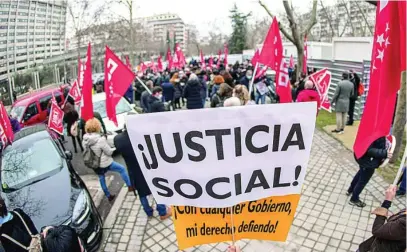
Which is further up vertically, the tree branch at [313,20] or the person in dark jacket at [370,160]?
the tree branch at [313,20]

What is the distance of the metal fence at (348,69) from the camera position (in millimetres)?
10664

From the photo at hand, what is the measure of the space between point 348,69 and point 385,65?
39.3ft

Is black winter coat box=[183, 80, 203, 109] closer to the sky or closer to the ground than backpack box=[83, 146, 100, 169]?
closer to the sky

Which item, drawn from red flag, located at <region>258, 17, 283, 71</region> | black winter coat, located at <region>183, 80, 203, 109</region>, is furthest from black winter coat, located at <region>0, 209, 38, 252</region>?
black winter coat, located at <region>183, 80, 203, 109</region>

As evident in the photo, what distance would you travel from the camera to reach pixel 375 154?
4590mm

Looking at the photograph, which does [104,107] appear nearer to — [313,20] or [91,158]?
[91,158]

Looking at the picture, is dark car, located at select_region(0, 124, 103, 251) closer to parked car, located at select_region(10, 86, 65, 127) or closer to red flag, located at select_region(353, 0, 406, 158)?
red flag, located at select_region(353, 0, 406, 158)

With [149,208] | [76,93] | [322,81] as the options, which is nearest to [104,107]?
[76,93]

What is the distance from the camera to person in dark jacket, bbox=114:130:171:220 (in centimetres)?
474

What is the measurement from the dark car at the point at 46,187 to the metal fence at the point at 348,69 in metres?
8.45

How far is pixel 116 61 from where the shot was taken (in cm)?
666

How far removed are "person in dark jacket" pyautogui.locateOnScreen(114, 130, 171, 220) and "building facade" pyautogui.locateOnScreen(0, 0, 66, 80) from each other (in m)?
3.50

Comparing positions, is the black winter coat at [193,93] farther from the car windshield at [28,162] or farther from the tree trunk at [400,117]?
the tree trunk at [400,117]

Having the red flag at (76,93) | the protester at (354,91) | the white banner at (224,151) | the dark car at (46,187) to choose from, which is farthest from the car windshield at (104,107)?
the white banner at (224,151)
